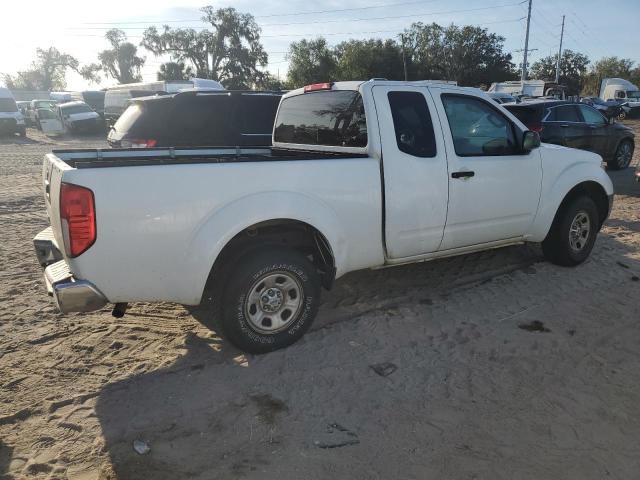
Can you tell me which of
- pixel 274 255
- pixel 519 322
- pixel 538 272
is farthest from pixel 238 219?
pixel 538 272

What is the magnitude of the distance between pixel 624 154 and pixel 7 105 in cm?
2746

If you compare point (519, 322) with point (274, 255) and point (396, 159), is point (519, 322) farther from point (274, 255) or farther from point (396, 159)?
point (274, 255)

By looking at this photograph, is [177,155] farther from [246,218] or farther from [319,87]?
[246,218]

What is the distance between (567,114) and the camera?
10617mm

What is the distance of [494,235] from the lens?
470 cm

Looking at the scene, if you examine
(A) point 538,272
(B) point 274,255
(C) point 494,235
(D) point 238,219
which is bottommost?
(A) point 538,272

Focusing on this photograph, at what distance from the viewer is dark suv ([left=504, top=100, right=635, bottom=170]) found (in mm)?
10125

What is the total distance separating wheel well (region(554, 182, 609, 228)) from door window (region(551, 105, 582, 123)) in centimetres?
560

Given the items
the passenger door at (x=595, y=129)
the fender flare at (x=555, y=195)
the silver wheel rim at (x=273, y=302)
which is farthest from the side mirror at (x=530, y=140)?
the passenger door at (x=595, y=129)

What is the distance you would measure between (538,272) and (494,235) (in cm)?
98

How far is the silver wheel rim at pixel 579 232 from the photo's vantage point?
5.31m

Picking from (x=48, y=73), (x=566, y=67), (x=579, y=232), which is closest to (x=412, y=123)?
(x=579, y=232)

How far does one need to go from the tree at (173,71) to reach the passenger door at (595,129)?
5875 centimetres

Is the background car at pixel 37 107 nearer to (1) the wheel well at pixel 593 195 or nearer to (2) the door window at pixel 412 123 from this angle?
(2) the door window at pixel 412 123
